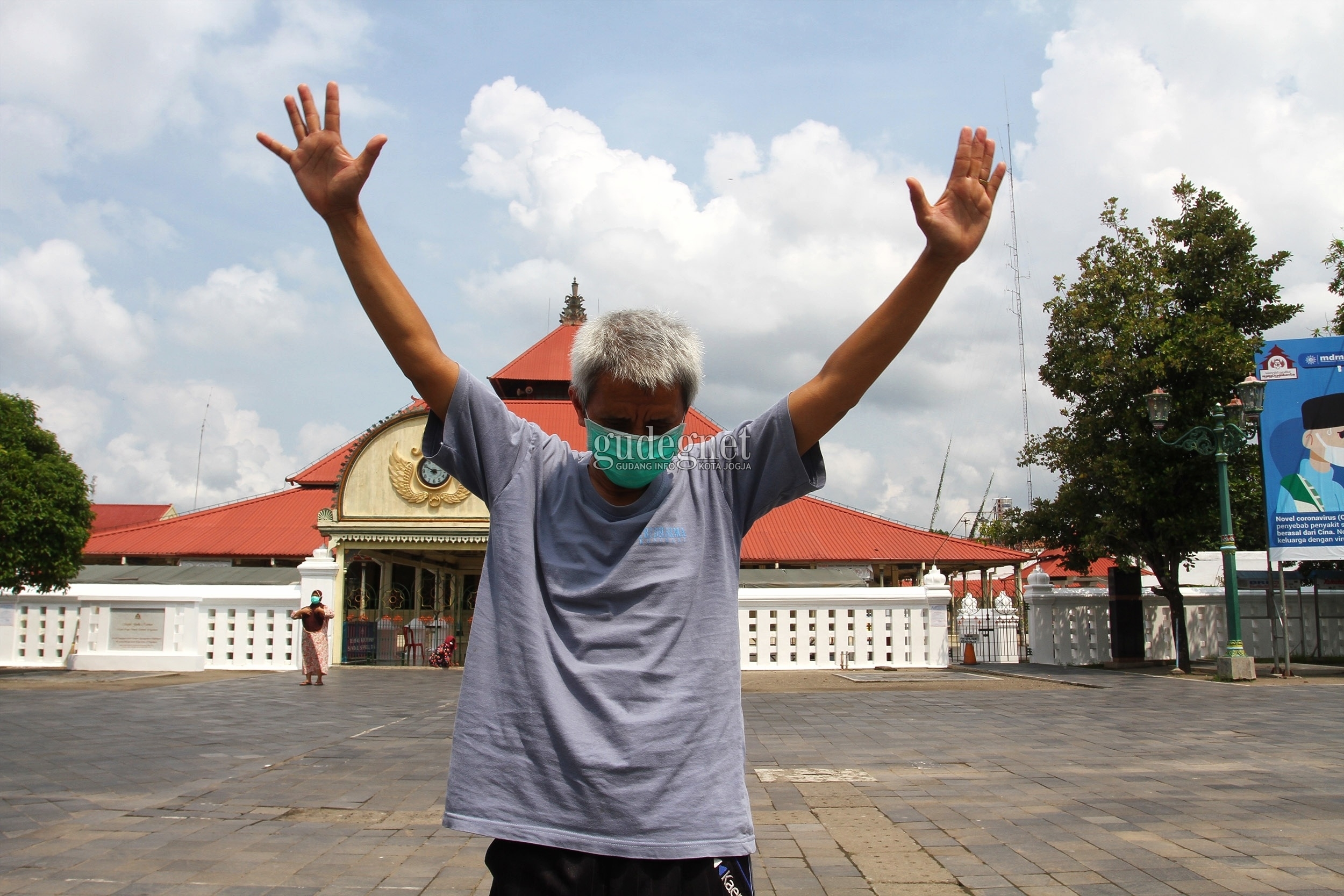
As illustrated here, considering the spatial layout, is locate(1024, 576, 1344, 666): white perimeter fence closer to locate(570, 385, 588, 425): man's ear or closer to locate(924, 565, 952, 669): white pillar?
locate(924, 565, 952, 669): white pillar

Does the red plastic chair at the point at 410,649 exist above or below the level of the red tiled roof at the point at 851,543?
below

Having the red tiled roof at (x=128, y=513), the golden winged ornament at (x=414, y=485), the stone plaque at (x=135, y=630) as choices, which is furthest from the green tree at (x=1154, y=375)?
the red tiled roof at (x=128, y=513)

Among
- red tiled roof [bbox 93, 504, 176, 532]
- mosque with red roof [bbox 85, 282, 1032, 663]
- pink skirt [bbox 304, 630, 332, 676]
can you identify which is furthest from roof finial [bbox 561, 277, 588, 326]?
red tiled roof [bbox 93, 504, 176, 532]

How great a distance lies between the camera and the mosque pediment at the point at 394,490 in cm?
1697

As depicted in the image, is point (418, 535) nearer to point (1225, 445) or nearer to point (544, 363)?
point (544, 363)

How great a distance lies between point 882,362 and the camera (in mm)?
1788

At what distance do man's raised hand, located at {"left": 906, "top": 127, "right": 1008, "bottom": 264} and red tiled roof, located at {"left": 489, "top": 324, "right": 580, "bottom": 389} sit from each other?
21.2 m

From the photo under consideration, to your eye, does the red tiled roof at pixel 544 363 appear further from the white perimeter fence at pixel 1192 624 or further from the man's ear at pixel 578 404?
the man's ear at pixel 578 404

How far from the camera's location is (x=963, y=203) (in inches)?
73.6

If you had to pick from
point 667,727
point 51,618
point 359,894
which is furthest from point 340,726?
point 51,618

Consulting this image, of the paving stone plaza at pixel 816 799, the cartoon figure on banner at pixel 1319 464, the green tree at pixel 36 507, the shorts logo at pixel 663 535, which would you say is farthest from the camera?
the cartoon figure on banner at pixel 1319 464

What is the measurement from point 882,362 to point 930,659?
15276 millimetres

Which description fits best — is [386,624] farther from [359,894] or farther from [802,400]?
[802,400]

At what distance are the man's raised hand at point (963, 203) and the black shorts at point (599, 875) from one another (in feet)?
3.84
